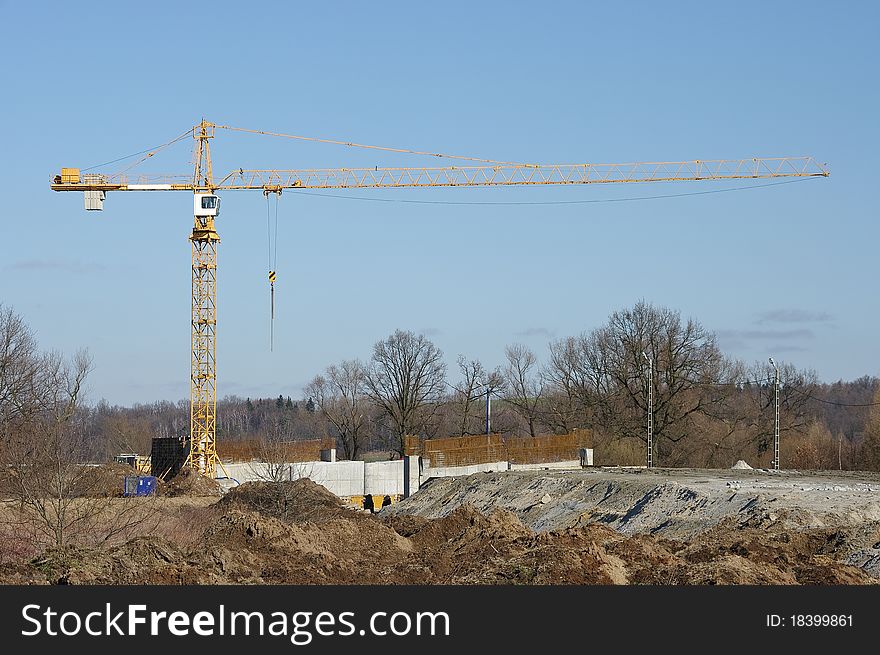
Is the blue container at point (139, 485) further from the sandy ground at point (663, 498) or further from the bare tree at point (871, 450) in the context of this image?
the bare tree at point (871, 450)

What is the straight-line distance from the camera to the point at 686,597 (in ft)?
53.6

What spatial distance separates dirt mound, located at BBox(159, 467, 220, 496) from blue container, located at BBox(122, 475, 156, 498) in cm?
99

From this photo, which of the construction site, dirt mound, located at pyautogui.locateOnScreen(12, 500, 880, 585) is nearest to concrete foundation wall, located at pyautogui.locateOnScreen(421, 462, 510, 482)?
the construction site

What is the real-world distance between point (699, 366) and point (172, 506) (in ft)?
129

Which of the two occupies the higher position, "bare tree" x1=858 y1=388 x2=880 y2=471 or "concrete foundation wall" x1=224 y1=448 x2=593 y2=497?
"bare tree" x1=858 y1=388 x2=880 y2=471

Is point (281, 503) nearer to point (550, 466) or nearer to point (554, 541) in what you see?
point (554, 541)

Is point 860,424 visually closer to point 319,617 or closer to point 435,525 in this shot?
point 435,525

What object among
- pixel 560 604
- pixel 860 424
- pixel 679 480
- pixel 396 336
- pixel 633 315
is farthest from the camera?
pixel 860 424

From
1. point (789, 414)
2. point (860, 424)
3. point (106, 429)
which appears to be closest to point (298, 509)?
point (789, 414)

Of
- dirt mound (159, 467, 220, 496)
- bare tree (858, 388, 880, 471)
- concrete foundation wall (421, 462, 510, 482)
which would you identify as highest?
bare tree (858, 388, 880, 471)

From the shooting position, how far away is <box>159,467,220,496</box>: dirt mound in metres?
58.3

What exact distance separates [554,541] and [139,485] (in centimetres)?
3511

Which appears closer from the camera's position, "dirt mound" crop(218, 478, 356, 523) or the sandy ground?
the sandy ground

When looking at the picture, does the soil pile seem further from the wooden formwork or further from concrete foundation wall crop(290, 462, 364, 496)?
concrete foundation wall crop(290, 462, 364, 496)
